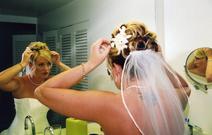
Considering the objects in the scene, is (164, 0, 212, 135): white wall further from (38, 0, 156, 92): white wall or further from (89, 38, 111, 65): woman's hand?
(89, 38, 111, 65): woman's hand

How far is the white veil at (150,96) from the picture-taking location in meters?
0.95

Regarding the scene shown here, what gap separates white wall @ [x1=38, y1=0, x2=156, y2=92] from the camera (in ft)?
4.10

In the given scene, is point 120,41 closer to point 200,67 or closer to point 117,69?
point 117,69

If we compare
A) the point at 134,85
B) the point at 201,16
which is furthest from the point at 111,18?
the point at 134,85

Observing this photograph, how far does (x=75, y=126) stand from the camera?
1271mm

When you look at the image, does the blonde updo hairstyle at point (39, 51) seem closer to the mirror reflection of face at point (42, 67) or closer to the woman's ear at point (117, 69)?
the mirror reflection of face at point (42, 67)

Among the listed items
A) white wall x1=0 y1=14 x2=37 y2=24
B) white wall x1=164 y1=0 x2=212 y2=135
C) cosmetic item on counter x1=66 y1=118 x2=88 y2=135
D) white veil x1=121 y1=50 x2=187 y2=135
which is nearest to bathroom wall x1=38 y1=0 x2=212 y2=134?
white wall x1=164 y1=0 x2=212 y2=135

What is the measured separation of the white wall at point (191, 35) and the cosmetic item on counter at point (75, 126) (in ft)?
2.14

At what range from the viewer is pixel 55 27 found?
1.24 metres

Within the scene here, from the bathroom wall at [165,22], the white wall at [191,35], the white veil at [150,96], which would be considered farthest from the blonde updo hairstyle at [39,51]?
the white wall at [191,35]

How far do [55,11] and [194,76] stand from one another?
87 centimetres

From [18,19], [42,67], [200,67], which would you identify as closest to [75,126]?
[42,67]

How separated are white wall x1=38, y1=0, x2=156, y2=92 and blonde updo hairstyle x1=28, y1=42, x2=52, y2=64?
3.1 inches

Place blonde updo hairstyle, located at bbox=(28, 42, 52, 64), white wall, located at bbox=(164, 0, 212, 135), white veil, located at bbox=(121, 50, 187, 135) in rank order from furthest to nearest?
white wall, located at bbox=(164, 0, 212, 135), blonde updo hairstyle, located at bbox=(28, 42, 52, 64), white veil, located at bbox=(121, 50, 187, 135)
